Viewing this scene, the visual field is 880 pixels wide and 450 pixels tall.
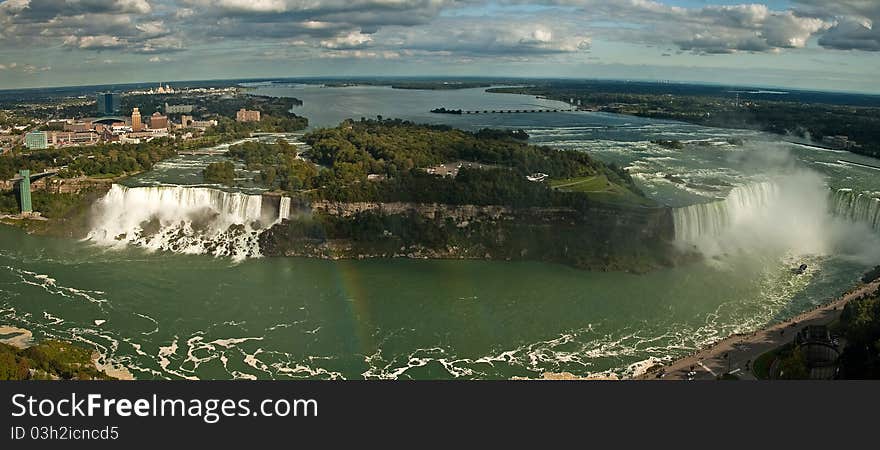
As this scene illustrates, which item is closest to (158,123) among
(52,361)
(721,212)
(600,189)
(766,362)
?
(600,189)

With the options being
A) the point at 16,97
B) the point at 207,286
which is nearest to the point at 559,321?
the point at 207,286

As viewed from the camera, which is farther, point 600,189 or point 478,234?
point 600,189

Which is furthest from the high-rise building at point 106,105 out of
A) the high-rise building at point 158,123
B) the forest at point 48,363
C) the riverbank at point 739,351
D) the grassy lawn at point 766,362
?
the grassy lawn at point 766,362

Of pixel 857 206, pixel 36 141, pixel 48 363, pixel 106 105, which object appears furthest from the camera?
pixel 106 105

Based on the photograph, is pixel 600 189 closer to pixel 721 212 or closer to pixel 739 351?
pixel 721 212

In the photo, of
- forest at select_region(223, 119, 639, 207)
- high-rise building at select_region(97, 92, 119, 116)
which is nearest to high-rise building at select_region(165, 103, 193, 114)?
high-rise building at select_region(97, 92, 119, 116)

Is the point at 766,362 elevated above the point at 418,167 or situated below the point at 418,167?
below
